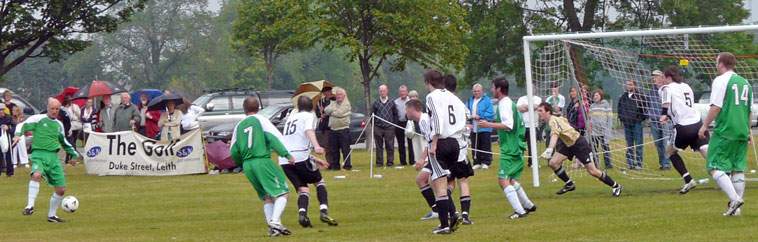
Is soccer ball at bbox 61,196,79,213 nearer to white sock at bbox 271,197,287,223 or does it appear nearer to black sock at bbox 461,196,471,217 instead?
white sock at bbox 271,197,287,223

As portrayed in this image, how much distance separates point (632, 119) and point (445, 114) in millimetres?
8873

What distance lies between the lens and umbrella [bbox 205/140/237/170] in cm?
2001

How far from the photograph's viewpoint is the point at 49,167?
42.4 feet

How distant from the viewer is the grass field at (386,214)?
970 centimetres

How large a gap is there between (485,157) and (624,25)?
18247mm

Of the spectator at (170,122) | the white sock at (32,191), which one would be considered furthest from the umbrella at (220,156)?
the white sock at (32,191)

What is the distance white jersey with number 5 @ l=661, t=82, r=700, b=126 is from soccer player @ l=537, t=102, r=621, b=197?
1166 millimetres

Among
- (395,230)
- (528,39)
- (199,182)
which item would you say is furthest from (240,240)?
A: (199,182)

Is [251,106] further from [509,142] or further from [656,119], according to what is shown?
[656,119]

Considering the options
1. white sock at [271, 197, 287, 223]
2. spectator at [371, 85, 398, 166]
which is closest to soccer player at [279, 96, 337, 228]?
white sock at [271, 197, 287, 223]

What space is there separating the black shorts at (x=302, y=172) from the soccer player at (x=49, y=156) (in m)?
3.34

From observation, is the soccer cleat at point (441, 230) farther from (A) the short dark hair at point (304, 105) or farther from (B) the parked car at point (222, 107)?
A: (B) the parked car at point (222, 107)

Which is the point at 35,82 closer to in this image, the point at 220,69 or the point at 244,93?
the point at 220,69

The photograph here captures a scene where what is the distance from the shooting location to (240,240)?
32.7 ft
